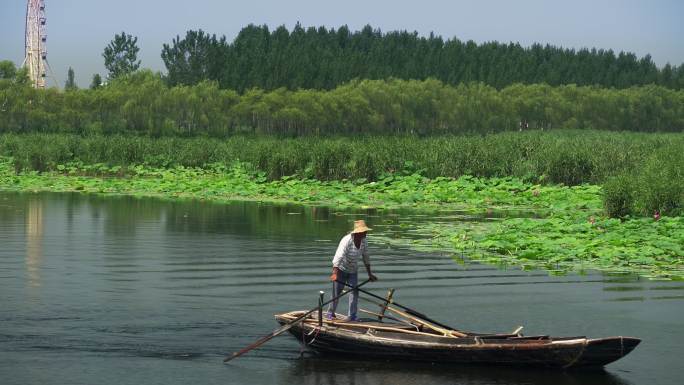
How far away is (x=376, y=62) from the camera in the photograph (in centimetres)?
14275

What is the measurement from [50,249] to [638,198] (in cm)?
1391

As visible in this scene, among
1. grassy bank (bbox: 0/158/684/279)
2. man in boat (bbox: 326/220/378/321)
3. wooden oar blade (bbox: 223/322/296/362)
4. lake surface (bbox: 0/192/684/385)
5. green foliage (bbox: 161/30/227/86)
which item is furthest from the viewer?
green foliage (bbox: 161/30/227/86)

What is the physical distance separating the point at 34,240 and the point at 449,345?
15.0m

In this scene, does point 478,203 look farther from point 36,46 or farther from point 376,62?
point 376,62

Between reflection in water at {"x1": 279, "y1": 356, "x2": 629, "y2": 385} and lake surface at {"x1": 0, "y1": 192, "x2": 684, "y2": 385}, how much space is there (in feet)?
0.08

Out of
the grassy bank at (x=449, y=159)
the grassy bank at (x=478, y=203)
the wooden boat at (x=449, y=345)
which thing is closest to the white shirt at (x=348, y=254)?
Answer: the wooden boat at (x=449, y=345)

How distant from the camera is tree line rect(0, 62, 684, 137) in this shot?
81562 millimetres

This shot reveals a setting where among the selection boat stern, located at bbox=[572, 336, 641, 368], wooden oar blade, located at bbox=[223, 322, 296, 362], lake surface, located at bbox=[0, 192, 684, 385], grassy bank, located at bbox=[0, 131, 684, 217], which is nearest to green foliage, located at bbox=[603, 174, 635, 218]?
lake surface, located at bbox=[0, 192, 684, 385]

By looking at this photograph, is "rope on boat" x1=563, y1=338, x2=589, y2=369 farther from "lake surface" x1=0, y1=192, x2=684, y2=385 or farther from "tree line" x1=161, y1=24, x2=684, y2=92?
"tree line" x1=161, y1=24, x2=684, y2=92

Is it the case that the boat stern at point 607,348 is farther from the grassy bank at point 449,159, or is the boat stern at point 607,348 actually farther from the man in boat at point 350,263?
the grassy bank at point 449,159

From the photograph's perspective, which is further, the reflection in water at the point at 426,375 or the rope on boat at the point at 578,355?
the reflection in water at the point at 426,375

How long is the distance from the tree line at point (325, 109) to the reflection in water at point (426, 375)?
224 feet

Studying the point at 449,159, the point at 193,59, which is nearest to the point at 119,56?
the point at 193,59

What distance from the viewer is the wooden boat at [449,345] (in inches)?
494
